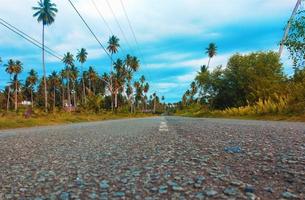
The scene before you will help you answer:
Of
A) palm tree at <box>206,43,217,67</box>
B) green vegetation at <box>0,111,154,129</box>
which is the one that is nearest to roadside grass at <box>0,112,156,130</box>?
green vegetation at <box>0,111,154,129</box>

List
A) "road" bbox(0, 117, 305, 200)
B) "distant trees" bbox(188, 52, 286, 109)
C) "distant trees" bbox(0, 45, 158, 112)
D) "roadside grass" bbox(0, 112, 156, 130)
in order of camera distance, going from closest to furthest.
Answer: "road" bbox(0, 117, 305, 200)
"roadside grass" bbox(0, 112, 156, 130)
"distant trees" bbox(188, 52, 286, 109)
"distant trees" bbox(0, 45, 158, 112)

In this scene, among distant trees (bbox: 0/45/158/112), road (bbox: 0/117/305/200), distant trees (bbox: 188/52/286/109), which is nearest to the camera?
road (bbox: 0/117/305/200)

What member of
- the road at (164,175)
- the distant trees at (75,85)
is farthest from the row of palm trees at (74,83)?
the road at (164,175)

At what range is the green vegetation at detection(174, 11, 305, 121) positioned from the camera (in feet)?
73.1

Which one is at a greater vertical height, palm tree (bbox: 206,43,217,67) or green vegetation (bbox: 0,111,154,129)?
palm tree (bbox: 206,43,217,67)

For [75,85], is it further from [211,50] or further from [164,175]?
[164,175]

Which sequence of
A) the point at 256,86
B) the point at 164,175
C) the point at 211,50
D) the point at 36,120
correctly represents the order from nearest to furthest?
the point at 164,175 → the point at 36,120 → the point at 256,86 → the point at 211,50

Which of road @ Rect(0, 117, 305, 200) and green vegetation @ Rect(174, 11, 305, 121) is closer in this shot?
road @ Rect(0, 117, 305, 200)

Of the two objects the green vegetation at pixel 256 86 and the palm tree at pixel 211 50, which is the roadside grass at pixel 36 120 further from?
the palm tree at pixel 211 50

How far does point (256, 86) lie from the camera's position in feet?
140

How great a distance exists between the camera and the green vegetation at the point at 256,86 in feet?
73.1

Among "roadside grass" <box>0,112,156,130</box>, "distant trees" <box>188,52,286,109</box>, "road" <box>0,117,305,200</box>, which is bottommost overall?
"road" <box>0,117,305,200</box>

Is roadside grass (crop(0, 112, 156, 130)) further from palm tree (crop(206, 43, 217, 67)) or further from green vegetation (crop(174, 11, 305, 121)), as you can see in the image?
palm tree (crop(206, 43, 217, 67))

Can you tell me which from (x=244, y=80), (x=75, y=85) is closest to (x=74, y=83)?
(x=75, y=85)
